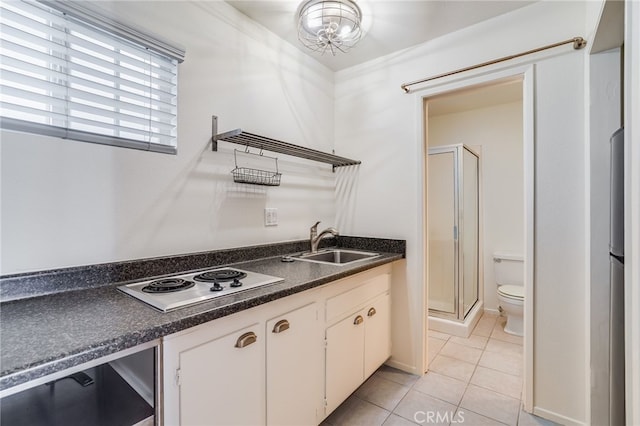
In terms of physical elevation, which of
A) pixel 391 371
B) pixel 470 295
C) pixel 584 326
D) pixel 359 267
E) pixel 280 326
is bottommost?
pixel 391 371

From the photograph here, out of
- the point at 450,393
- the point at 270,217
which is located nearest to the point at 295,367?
the point at 270,217

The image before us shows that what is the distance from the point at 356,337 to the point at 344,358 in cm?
15

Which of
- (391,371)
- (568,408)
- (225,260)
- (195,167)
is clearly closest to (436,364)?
(391,371)

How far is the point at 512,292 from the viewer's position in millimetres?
2738

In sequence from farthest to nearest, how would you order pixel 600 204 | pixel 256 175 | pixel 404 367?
1. pixel 404 367
2. pixel 256 175
3. pixel 600 204

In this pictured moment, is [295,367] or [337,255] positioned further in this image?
[337,255]

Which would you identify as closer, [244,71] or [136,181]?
[136,181]

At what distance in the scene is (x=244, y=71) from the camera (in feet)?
5.92

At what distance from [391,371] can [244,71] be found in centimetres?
230

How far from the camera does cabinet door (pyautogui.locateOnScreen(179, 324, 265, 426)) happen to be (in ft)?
3.02

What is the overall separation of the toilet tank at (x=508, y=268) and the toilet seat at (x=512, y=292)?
96 mm

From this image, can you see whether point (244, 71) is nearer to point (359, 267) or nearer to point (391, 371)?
point (359, 267)

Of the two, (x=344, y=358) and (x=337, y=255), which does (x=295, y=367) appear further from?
(x=337, y=255)

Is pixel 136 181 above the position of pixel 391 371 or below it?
above
